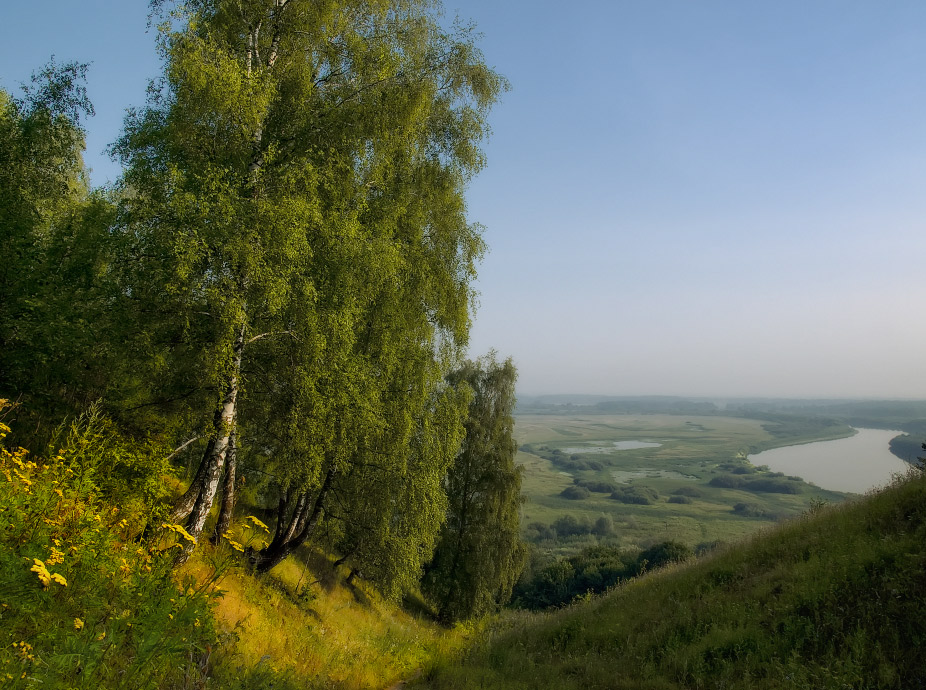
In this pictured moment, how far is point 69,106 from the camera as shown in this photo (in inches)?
431

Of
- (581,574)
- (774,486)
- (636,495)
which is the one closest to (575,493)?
(636,495)

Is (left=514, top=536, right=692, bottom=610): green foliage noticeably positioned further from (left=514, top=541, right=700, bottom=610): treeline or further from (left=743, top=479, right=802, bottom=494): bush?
(left=743, top=479, right=802, bottom=494): bush

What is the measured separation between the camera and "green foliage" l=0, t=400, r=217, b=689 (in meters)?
3.04

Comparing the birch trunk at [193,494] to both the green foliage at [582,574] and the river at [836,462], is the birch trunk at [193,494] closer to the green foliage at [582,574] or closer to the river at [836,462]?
the green foliage at [582,574]

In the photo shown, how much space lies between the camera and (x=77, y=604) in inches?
166

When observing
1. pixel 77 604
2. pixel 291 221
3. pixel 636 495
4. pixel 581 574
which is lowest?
pixel 636 495

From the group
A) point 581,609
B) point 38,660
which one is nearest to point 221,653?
point 38,660

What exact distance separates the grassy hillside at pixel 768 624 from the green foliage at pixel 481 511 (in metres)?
14.4

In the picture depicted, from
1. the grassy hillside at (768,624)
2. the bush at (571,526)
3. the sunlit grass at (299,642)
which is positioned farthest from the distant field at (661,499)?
Answer: the sunlit grass at (299,642)

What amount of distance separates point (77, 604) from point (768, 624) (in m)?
9.01

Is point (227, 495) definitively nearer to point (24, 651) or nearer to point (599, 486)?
point (24, 651)

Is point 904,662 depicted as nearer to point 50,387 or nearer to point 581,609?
point 581,609

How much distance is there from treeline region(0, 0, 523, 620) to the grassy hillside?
3.86m

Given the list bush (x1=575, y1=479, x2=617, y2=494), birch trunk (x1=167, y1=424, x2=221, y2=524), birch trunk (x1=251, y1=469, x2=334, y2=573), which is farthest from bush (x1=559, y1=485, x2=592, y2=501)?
birch trunk (x1=167, y1=424, x2=221, y2=524)
